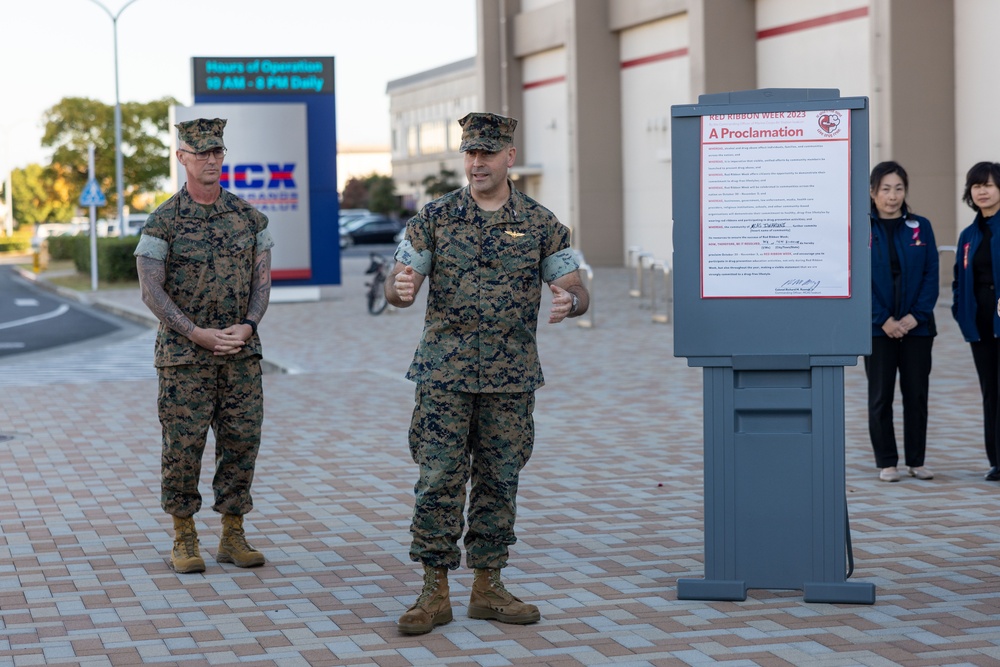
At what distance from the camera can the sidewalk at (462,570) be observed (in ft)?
17.2

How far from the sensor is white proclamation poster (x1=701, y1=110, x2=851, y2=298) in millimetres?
5691

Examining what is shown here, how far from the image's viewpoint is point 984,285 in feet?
27.8

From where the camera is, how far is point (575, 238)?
37906 millimetres

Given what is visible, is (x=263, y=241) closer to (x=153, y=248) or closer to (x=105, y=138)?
(x=153, y=248)

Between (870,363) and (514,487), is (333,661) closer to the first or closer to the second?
(514,487)

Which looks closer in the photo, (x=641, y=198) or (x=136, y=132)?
(x=641, y=198)

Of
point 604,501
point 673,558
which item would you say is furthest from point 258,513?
point 673,558

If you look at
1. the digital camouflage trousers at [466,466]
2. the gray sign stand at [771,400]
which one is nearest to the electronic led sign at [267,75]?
the gray sign stand at [771,400]

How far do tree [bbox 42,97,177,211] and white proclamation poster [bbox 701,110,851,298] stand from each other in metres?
49.5

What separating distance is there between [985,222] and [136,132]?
48.3m

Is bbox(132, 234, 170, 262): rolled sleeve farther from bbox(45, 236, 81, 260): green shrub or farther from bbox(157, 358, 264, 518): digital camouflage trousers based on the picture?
bbox(45, 236, 81, 260): green shrub

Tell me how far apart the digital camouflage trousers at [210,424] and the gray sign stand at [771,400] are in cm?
189

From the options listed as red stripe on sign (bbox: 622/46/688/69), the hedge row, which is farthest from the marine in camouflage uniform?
the hedge row

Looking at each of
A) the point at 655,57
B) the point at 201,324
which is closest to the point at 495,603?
the point at 201,324
